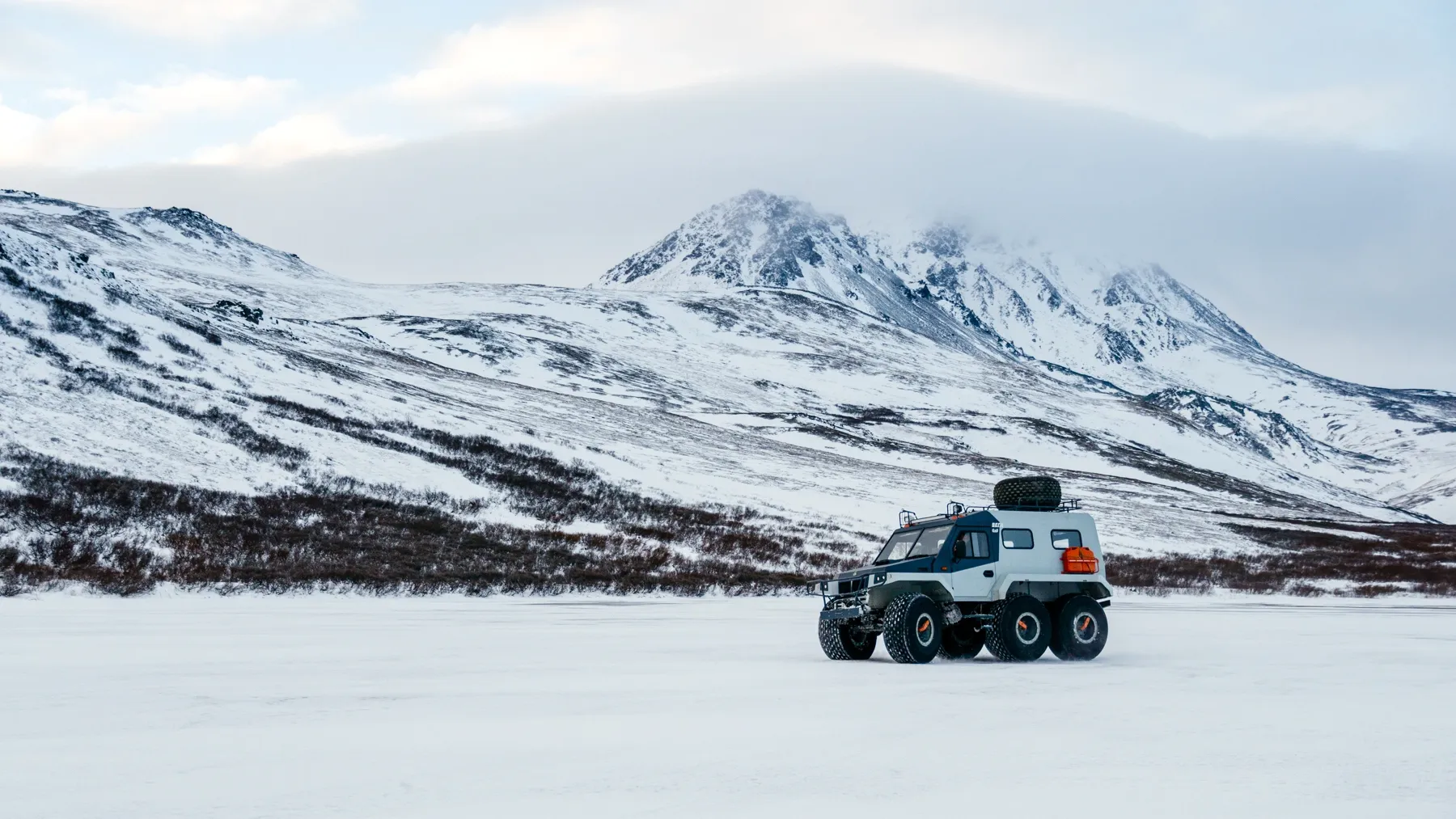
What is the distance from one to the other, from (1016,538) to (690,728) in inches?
365

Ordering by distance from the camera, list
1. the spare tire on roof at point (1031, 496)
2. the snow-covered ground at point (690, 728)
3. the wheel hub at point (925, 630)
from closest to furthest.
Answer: the snow-covered ground at point (690, 728)
the wheel hub at point (925, 630)
the spare tire on roof at point (1031, 496)

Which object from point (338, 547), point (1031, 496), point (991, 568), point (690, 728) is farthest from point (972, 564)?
point (338, 547)

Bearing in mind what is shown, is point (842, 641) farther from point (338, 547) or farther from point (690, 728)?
point (338, 547)

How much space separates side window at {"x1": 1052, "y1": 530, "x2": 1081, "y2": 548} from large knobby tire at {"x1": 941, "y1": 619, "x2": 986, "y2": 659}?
6.27ft

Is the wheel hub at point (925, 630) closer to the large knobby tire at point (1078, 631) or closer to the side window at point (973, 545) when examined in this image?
Result: the side window at point (973, 545)

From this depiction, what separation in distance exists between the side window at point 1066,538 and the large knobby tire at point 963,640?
1.91 meters

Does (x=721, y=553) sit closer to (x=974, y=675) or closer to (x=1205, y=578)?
(x=1205, y=578)

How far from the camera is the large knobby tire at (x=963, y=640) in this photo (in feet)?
65.1

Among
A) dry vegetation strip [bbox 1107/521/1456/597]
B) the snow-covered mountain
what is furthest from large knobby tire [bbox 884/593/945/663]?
dry vegetation strip [bbox 1107/521/1456/597]

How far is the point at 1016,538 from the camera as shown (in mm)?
19672

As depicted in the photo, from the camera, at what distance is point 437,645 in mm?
20344

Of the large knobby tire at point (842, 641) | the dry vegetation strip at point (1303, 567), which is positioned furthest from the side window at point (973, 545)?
the dry vegetation strip at point (1303, 567)

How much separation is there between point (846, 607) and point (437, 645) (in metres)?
6.79

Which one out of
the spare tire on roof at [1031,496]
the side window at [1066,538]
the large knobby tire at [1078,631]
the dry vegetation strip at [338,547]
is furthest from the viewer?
the dry vegetation strip at [338,547]
